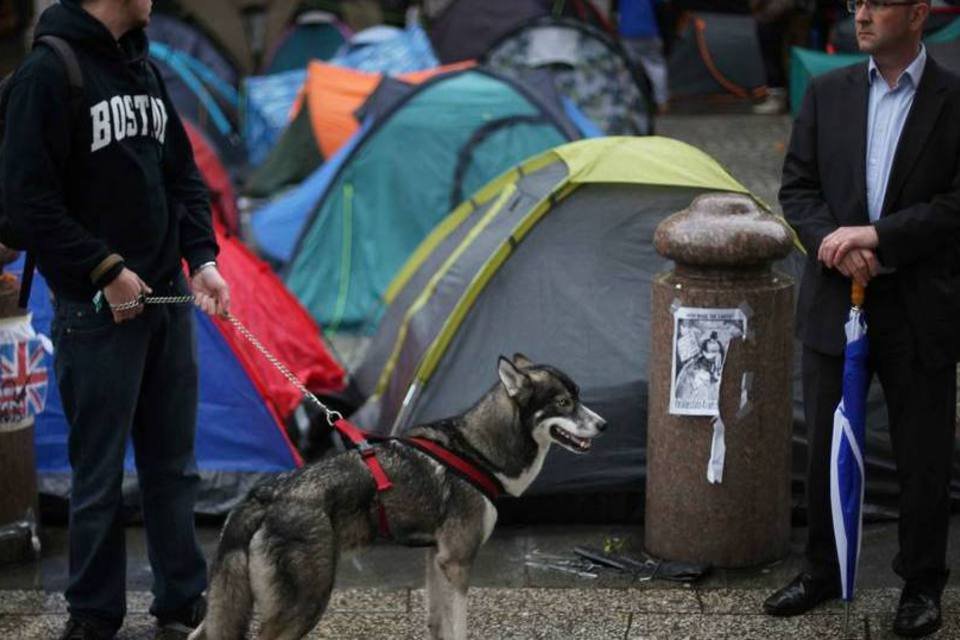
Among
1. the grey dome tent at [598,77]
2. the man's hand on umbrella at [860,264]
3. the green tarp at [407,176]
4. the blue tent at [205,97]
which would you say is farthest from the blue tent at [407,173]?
the man's hand on umbrella at [860,264]

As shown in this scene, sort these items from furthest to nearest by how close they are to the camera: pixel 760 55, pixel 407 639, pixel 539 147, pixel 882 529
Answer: pixel 760 55 → pixel 539 147 → pixel 882 529 → pixel 407 639

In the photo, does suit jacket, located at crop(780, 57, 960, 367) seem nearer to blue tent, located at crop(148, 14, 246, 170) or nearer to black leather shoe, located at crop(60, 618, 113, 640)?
black leather shoe, located at crop(60, 618, 113, 640)

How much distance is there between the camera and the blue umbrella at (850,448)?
185 inches

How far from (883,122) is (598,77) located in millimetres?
9394

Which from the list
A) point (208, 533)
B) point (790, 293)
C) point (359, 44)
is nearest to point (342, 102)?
point (359, 44)

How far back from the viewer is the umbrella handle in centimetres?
468

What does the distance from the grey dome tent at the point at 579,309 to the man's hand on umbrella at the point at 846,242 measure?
172 centimetres

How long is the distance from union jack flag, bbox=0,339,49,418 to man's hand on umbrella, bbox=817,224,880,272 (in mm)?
2954

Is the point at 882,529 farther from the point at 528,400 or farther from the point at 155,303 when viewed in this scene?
the point at 155,303

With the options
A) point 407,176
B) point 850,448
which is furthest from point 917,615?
point 407,176

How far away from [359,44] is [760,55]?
4.99 m

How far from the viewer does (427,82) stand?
1032 centimetres

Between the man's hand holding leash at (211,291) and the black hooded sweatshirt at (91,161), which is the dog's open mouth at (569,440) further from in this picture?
the black hooded sweatshirt at (91,161)

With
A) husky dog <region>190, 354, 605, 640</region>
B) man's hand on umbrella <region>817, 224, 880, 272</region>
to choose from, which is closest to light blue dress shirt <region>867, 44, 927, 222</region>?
man's hand on umbrella <region>817, 224, 880, 272</region>
